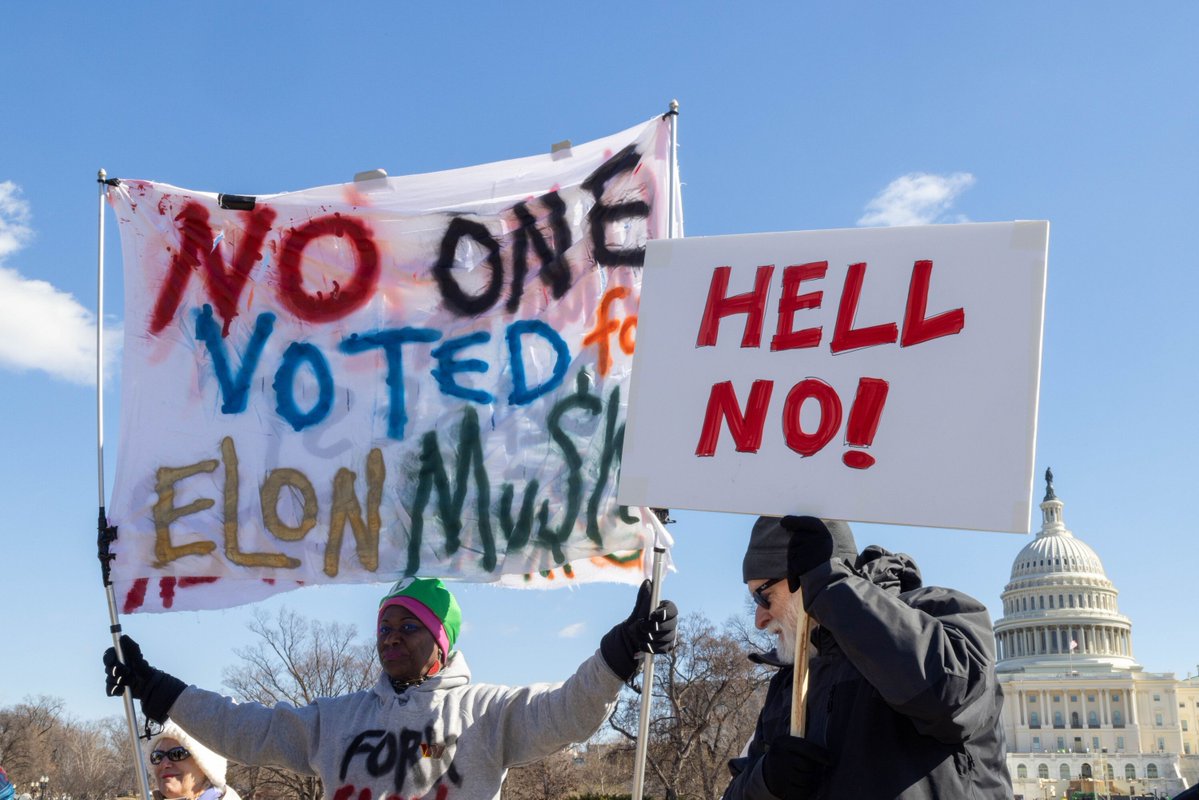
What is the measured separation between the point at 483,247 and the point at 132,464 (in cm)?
154

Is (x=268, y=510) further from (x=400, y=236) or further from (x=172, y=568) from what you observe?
(x=400, y=236)

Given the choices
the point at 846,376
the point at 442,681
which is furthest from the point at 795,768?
the point at 442,681

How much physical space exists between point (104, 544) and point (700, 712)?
3939cm

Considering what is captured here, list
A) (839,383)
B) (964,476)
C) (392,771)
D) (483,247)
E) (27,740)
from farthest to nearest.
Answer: (27,740)
(483,247)
(392,771)
(839,383)
(964,476)

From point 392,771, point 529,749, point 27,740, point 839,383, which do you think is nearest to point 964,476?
point 839,383

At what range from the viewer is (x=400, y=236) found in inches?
192

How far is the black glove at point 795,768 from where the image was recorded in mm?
2873

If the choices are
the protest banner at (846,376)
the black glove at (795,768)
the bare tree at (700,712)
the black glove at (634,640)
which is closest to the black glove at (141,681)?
the black glove at (634,640)

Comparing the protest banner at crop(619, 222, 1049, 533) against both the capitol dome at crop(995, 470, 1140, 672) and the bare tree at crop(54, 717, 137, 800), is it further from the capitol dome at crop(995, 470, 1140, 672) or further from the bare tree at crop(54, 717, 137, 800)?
the capitol dome at crop(995, 470, 1140, 672)

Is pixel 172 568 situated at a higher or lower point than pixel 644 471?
lower

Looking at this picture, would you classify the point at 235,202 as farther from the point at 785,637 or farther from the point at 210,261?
the point at 785,637

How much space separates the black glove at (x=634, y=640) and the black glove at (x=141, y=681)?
1.52 meters

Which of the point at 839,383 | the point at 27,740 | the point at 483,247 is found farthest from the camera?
the point at 27,740

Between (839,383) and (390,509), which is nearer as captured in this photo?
(839,383)
